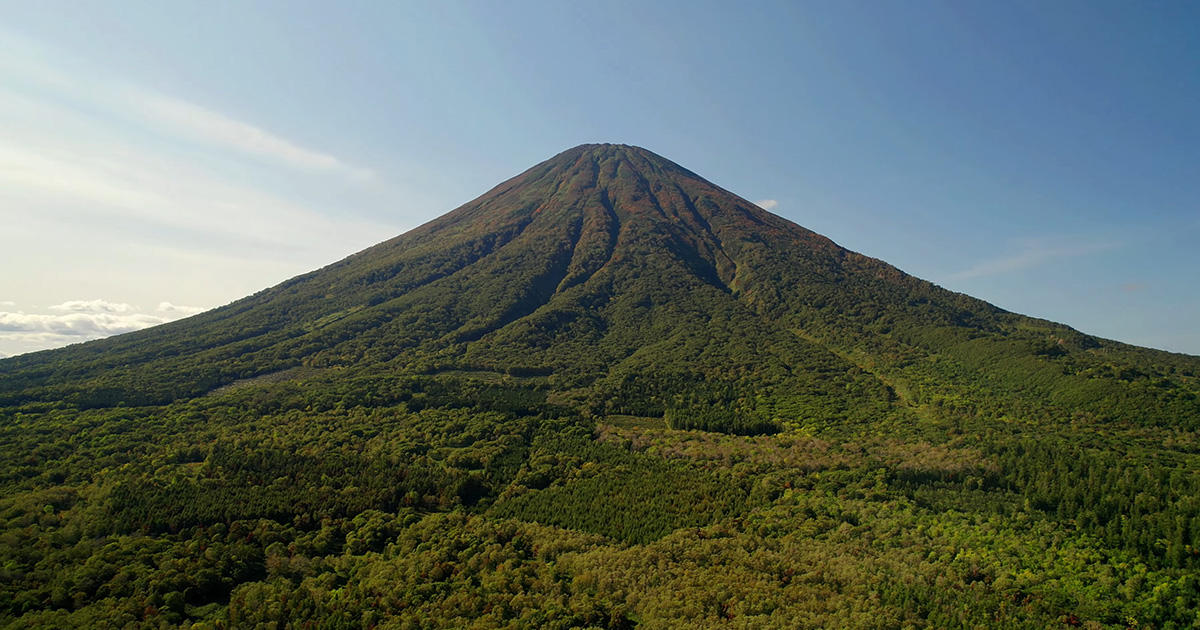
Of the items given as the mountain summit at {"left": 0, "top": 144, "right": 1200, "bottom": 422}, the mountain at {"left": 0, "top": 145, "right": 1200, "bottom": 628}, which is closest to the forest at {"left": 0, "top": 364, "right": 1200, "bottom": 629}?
the mountain at {"left": 0, "top": 145, "right": 1200, "bottom": 628}

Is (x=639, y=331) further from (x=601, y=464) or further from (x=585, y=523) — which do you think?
(x=585, y=523)

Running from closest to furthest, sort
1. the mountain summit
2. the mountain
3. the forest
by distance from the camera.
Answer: the forest, the mountain, the mountain summit

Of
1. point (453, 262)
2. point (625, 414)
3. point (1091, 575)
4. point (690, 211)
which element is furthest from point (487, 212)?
point (1091, 575)

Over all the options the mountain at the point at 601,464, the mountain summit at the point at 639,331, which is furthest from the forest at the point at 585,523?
the mountain summit at the point at 639,331

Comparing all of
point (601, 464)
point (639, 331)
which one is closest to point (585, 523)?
point (601, 464)

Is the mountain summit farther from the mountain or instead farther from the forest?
the forest
